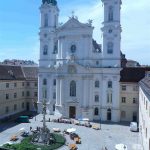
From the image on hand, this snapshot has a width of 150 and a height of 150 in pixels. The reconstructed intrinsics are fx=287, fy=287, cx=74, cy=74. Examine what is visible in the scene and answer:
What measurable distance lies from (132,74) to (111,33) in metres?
10.9

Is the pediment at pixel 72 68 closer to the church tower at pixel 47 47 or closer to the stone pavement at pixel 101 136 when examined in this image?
the church tower at pixel 47 47

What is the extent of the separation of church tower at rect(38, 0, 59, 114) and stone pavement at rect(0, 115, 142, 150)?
37.9 feet

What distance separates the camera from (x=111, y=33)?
64875 millimetres

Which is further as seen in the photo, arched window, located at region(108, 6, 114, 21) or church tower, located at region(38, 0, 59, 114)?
church tower, located at region(38, 0, 59, 114)

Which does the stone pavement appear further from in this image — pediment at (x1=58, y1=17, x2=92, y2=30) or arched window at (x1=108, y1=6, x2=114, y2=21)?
arched window at (x1=108, y1=6, x2=114, y2=21)

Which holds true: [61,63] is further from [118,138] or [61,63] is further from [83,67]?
[118,138]

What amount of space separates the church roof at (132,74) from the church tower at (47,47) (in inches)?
698

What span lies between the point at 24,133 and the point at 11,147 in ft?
30.8

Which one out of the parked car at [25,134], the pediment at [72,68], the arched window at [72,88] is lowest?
the parked car at [25,134]

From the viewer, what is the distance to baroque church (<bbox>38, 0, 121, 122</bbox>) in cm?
6488

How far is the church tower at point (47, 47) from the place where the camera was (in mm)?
72000

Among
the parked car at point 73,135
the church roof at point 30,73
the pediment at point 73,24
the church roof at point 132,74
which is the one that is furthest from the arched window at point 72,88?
the parked car at point 73,135

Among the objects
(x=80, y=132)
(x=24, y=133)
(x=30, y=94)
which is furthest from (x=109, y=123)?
(x=30, y=94)

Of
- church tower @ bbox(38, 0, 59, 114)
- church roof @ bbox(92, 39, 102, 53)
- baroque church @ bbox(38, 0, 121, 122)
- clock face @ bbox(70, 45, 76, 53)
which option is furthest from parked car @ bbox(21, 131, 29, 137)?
church roof @ bbox(92, 39, 102, 53)
